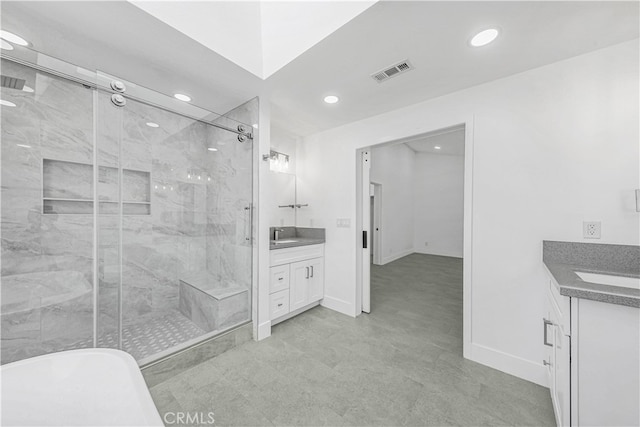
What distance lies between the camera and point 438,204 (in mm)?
6961

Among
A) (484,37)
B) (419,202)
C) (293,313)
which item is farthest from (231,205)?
(419,202)

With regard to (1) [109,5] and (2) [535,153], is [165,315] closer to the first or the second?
(1) [109,5]

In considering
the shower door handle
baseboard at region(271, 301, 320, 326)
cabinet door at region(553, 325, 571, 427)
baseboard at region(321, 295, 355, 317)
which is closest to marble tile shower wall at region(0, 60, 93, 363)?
the shower door handle

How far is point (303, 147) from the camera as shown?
3482mm

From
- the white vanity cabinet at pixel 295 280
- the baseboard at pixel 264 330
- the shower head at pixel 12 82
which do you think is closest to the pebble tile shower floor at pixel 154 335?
the baseboard at pixel 264 330

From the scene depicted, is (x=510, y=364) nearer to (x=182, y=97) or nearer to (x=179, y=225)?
(x=179, y=225)

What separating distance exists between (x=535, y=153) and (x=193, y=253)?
3.52 meters

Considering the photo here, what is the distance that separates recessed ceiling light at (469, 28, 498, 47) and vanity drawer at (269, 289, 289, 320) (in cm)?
276

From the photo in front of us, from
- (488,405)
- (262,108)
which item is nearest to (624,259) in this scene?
(488,405)

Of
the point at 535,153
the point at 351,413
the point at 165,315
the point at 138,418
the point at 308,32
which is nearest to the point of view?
the point at 138,418

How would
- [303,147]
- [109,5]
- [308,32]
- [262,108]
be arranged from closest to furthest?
[109,5]
[308,32]
[262,108]
[303,147]

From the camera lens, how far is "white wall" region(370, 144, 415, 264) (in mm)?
5789

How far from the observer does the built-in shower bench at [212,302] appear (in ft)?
7.32

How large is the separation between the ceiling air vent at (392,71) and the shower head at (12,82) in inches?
103
